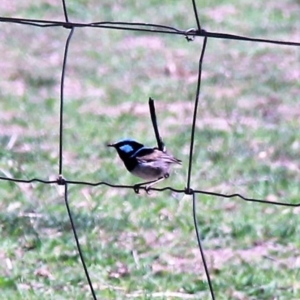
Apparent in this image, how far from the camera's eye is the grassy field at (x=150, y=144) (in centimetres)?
352

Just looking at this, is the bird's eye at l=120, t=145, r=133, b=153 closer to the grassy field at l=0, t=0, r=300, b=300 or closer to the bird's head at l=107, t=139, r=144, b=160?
the bird's head at l=107, t=139, r=144, b=160

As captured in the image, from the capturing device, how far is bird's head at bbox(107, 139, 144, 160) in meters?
2.50

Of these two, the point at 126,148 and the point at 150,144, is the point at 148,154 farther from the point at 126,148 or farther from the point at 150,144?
the point at 150,144

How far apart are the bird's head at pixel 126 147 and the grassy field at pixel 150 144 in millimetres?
860

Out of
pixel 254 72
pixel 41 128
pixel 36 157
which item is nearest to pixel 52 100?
pixel 41 128

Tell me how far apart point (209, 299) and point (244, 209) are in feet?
2.85

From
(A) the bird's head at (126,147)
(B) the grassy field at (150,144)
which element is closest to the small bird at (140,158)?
(A) the bird's head at (126,147)

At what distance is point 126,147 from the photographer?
2564 mm

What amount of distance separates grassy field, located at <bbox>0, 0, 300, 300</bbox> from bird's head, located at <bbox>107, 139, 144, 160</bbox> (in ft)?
2.82

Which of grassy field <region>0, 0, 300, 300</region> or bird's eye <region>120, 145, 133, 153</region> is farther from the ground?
bird's eye <region>120, 145, 133, 153</region>

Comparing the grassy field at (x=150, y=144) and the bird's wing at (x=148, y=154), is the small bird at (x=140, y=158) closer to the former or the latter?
the bird's wing at (x=148, y=154)

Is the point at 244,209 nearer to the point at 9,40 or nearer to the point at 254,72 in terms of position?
the point at 254,72

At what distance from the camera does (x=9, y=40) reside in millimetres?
7438

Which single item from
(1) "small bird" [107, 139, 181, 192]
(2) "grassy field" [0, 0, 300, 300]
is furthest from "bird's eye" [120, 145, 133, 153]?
(2) "grassy field" [0, 0, 300, 300]
